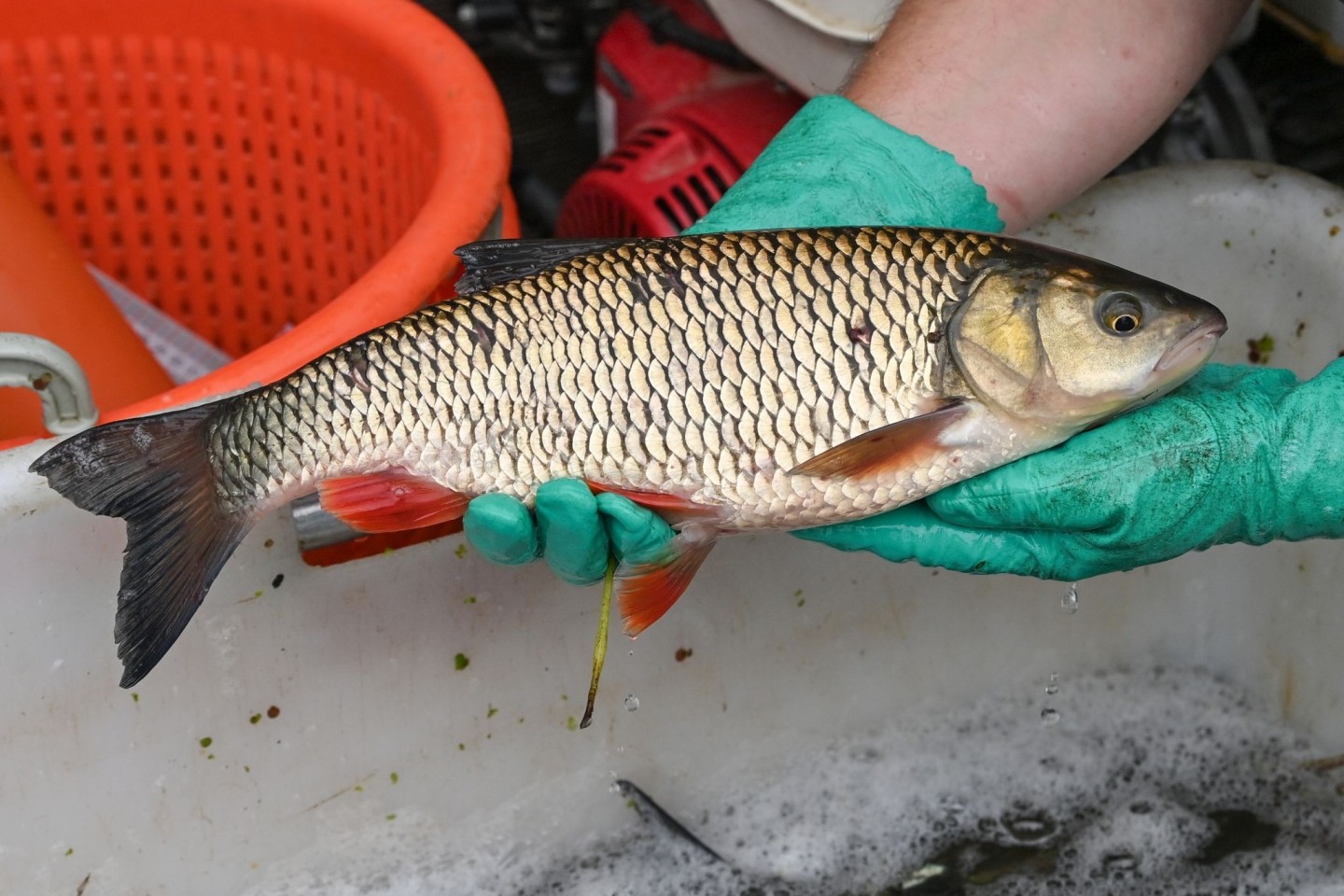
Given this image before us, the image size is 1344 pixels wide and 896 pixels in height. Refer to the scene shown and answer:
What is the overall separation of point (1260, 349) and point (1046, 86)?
0.41 meters

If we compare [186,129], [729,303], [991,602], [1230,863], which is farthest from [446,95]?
[1230,863]

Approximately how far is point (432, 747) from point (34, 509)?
480 mm

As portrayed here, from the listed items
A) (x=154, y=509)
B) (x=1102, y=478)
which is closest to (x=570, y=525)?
(x=154, y=509)

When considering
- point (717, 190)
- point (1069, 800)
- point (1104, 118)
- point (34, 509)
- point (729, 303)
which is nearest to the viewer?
point (729, 303)

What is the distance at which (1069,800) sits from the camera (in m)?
1.54

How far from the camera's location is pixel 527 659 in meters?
→ 1.37

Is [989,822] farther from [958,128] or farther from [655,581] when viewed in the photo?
[958,128]

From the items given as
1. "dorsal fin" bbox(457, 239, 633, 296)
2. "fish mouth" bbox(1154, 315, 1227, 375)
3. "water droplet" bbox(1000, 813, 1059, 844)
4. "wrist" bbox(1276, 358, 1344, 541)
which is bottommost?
"water droplet" bbox(1000, 813, 1059, 844)

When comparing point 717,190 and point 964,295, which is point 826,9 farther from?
point 964,295

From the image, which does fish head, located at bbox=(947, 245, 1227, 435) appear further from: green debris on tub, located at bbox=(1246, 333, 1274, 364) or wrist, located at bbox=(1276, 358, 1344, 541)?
green debris on tub, located at bbox=(1246, 333, 1274, 364)

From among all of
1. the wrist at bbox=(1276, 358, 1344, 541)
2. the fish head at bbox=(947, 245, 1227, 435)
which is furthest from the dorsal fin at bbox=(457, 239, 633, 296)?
the wrist at bbox=(1276, 358, 1344, 541)

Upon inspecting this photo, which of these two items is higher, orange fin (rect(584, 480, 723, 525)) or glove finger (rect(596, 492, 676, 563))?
orange fin (rect(584, 480, 723, 525))

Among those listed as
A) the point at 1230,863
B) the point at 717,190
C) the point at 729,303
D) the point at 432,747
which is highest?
the point at 729,303

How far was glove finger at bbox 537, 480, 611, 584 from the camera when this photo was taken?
98 cm
